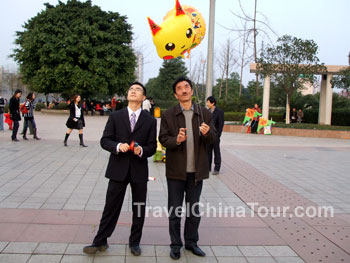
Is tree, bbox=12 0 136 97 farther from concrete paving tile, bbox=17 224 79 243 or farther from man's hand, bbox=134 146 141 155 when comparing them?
man's hand, bbox=134 146 141 155

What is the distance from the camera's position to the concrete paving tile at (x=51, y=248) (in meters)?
3.59

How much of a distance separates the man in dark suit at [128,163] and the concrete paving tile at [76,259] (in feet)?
0.26

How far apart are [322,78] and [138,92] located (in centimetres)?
2389

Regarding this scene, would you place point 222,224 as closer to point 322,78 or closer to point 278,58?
point 278,58

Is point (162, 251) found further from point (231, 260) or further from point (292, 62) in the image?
point (292, 62)

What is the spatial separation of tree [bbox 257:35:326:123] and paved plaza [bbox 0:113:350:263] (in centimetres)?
1105

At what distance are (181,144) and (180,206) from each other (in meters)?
0.67

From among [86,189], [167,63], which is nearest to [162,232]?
[86,189]

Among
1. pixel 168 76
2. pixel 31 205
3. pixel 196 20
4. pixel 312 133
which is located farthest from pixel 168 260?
pixel 168 76

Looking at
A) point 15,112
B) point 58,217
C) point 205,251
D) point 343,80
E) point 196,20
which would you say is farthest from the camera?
point 343,80

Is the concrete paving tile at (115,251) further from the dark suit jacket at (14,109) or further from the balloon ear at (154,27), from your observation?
the dark suit jacket at (14,109)

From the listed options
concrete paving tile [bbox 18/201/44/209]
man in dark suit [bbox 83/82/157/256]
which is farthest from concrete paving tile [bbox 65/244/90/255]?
concrete paving tile [bbox 18/201/44/209]

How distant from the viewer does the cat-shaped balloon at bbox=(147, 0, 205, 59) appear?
4.67 metres

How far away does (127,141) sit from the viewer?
3619 millimetres
